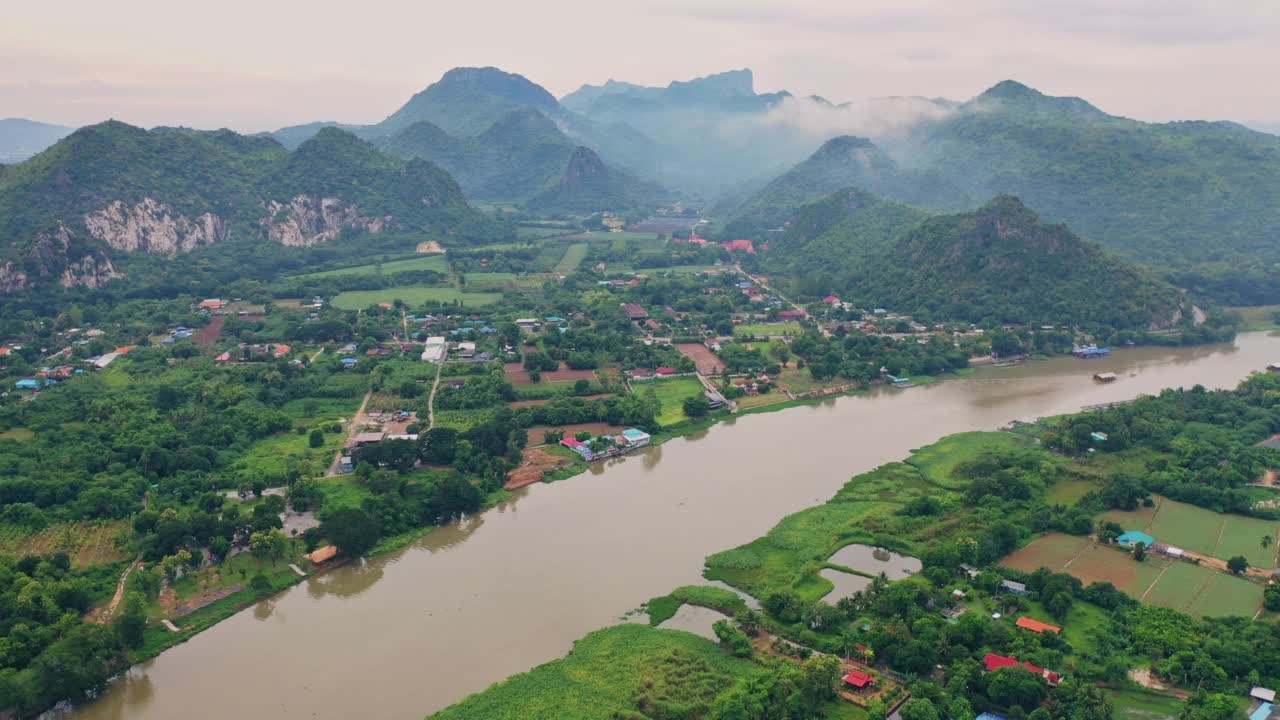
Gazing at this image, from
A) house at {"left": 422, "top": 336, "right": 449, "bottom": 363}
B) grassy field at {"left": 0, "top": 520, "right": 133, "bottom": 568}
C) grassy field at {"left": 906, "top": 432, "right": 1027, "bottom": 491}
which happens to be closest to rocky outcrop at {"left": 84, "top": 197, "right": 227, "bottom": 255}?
house at {"left": 422, "top": 336, "right": 449, "bottom": 363}

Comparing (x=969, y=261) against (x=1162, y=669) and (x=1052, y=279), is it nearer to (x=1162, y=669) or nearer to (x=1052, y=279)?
(x=1052, y=279)

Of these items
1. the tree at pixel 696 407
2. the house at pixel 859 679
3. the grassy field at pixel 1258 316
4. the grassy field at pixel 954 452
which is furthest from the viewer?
the grassy field at pixel 1258 316

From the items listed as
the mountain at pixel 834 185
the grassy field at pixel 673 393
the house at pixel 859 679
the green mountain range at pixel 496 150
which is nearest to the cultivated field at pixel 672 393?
the grassy field at pixel 673 393

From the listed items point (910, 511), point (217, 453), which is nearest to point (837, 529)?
point (910, 511)

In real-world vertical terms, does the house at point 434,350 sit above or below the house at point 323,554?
above

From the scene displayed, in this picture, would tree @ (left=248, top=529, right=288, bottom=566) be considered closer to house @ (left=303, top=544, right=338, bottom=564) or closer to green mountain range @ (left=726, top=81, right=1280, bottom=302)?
house @ (left=303, top=544, right=338, bottom=564)

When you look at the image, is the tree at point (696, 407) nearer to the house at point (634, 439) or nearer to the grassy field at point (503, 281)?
the house at point (634, 439)

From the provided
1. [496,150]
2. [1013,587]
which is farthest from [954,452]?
[496,150]
